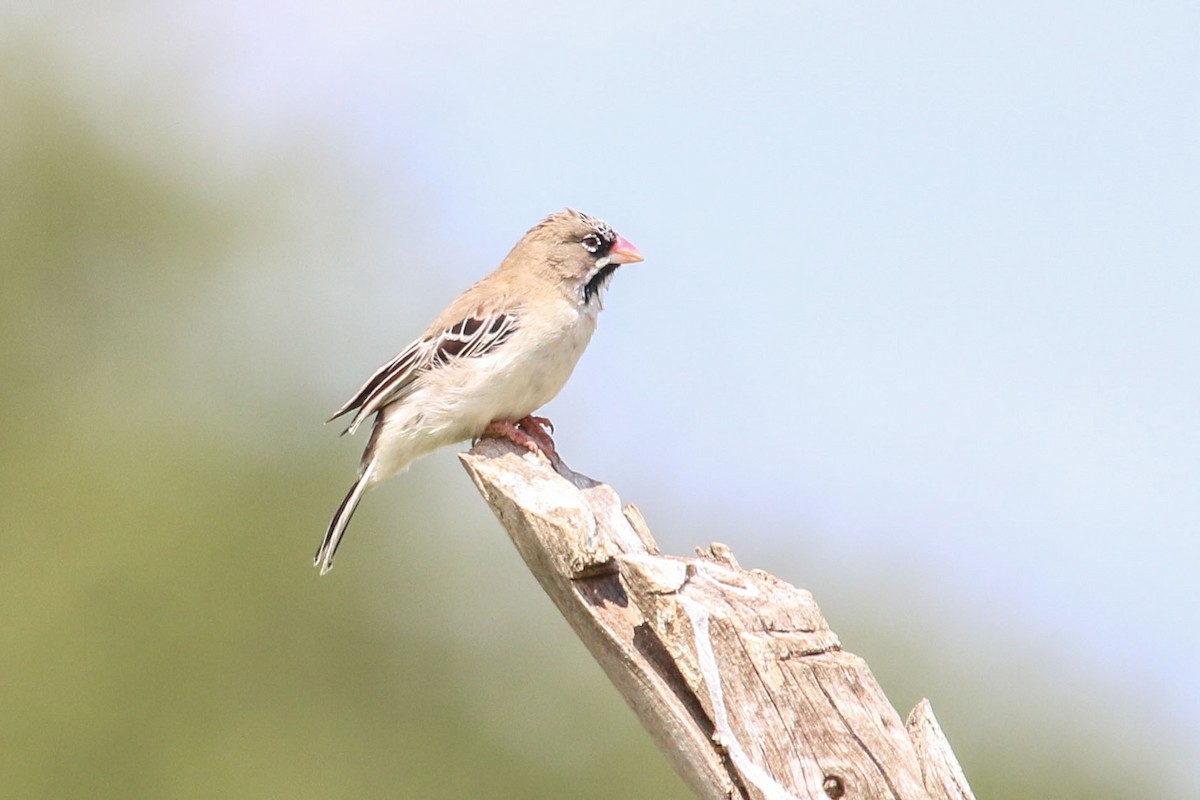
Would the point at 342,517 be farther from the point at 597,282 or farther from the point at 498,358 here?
the point at 597,282

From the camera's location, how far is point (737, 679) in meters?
5.29

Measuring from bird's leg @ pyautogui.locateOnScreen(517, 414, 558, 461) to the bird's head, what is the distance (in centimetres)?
70

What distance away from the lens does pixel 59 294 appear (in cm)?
2891

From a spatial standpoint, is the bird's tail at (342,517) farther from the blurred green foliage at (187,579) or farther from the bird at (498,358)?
the blurred green foliage at (187,579)

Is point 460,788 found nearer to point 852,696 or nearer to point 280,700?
point 280,700

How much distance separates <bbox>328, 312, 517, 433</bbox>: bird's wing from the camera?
825 cm

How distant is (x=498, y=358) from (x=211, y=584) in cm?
1816

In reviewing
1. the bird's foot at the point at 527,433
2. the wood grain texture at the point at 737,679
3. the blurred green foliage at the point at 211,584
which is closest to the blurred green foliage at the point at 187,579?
the blurred green foliage at the point at 211,584

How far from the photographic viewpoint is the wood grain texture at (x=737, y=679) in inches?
204

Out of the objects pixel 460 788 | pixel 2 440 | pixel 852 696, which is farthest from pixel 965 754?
pixel 852 696

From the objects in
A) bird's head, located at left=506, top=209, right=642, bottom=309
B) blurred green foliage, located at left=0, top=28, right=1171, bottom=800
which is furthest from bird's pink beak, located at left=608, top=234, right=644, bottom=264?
blurred green foliage, located at left=0, top=28, right=1171, bottom=800

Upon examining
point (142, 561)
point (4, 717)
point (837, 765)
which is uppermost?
point (837, 765)

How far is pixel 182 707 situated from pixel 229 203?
466 inches

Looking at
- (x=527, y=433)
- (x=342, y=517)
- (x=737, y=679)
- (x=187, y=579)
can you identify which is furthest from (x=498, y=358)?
(x=187, y=579)
